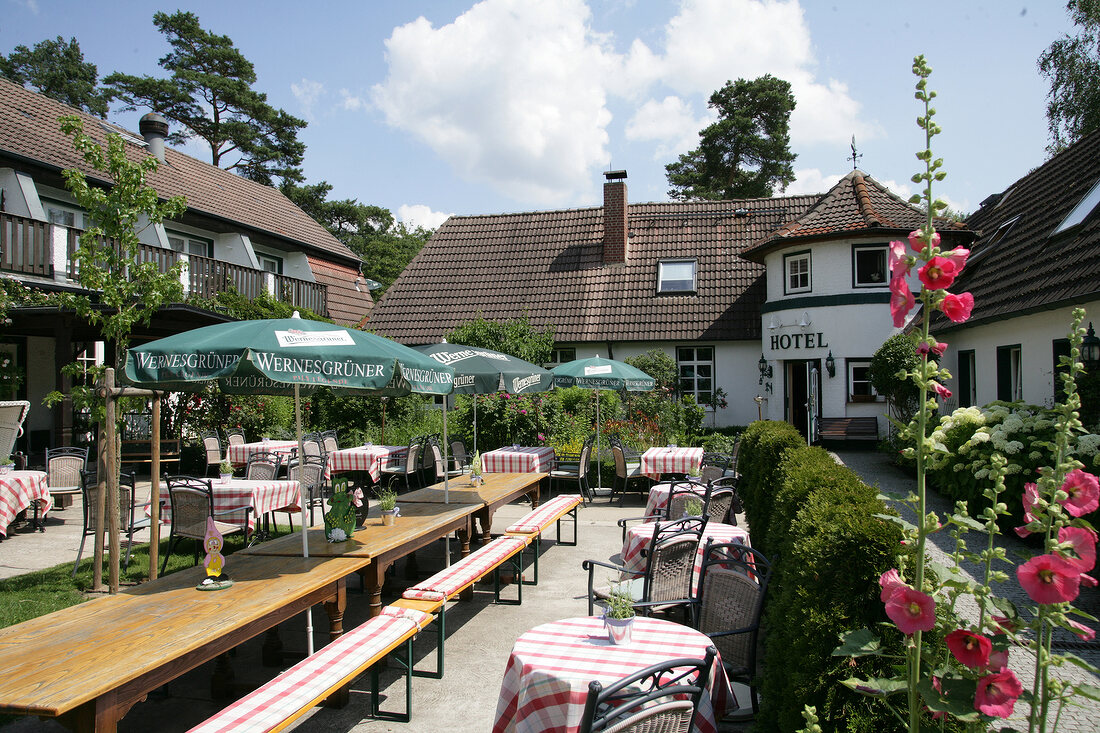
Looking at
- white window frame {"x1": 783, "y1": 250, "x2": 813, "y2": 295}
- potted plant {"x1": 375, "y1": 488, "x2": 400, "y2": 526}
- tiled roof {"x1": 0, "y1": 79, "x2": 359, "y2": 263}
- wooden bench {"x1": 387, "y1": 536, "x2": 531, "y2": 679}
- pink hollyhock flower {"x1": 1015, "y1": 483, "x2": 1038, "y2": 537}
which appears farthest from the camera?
white window frame {"x1": 783, "y1": 250, "x2": 813, "y2": 295}

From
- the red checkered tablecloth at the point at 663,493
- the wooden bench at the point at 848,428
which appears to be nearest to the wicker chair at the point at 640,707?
the red checkered tablecloth at the point at 663,493

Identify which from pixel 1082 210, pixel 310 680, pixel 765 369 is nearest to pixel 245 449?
pixel 310 680

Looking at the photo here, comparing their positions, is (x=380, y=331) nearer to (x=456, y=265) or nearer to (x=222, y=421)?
(x=456, y=265)

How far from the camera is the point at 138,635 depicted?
13.5 ft

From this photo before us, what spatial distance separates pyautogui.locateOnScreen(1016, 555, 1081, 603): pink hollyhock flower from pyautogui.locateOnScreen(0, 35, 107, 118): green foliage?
146 ft

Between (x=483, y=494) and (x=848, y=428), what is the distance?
46.4 feet

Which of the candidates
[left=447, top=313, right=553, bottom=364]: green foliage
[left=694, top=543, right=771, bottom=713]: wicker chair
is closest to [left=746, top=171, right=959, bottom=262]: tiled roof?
[left=447, top=313, right=553, bottom=364]: green foliage

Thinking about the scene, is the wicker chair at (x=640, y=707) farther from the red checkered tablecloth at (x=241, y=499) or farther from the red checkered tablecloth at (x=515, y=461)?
the red checkered tablecloth at (x=515, y=461)

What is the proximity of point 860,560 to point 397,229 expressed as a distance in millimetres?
58605

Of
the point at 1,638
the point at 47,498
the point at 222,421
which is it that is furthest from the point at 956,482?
the point at 222,421

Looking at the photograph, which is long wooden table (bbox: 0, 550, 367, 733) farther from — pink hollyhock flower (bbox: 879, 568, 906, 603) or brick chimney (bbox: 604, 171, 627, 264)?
brick chimney (bbox: 604, 171, 627, 264)

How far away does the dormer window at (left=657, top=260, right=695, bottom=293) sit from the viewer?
24.4 m

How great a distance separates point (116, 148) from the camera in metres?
7.91

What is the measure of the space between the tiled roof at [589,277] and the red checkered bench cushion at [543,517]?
13484 millimetres
